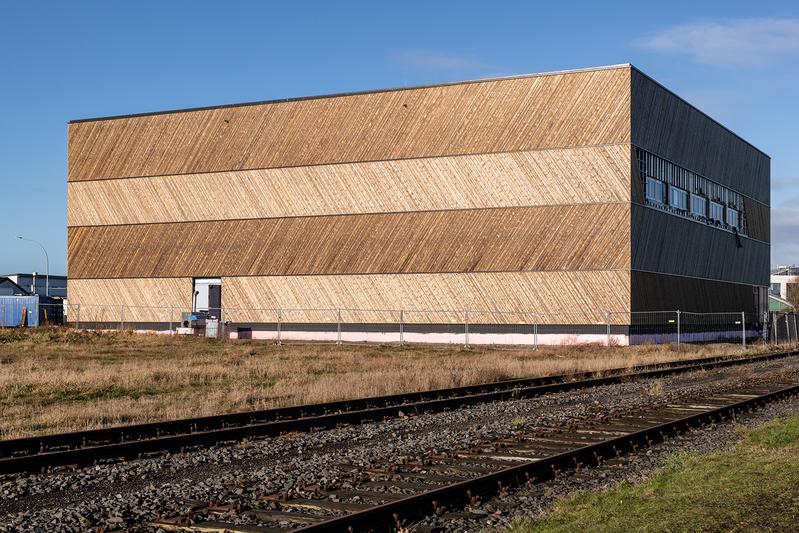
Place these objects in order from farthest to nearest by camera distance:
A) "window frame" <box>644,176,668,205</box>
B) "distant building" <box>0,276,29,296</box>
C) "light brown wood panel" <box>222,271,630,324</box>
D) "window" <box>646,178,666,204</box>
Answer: "distant building" <box>0,276,29,296</box> → "window" <box>646,178,666,204</box> → "window frame" <box>644,176,668,205</box> → "light brown wood panel" <box>222,271,630,324</box>

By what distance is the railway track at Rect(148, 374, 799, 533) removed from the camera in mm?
9836

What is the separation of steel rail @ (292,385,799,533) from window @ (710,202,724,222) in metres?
47.9

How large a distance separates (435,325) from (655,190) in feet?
43.7

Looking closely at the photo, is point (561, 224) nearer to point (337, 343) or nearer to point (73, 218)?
point (337, 343)

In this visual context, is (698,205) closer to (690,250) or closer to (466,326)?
(690,250)

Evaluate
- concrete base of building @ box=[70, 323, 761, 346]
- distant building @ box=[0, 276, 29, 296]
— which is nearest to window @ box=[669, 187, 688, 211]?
concrete base of building @ box=[70, 323, 761, 346]

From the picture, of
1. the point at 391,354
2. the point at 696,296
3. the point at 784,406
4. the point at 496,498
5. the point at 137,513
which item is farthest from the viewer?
the point at 696,296

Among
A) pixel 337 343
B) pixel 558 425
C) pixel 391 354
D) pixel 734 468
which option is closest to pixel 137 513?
pixel 734 468

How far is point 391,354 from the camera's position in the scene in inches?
1686

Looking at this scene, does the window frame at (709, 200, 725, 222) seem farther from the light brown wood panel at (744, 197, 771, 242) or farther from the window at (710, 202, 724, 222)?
the light brown wood panel at (744, 197, 771, 242)

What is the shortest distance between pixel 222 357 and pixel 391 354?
7.46 meters

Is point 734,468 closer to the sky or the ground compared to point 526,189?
closer to the ground

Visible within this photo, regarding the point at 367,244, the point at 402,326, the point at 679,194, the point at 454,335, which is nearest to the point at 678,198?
the point at 679,194

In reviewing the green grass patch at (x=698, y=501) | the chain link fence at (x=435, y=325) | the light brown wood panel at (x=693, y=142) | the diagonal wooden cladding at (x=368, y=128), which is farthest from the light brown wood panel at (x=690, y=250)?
the green grass patch at (x=698, y=501)
